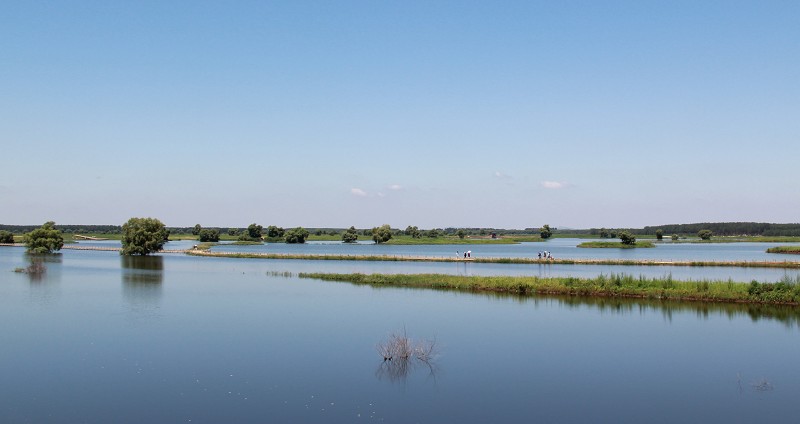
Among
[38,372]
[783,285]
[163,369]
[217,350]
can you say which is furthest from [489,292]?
[38,372]

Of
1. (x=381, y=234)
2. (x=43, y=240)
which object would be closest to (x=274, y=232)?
(x=381, y=234)

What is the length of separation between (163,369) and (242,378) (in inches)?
125

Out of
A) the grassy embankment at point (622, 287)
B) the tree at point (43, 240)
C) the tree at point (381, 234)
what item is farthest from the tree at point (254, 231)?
the grassy embankment at point (622, 287)

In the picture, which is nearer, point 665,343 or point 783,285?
point 665,343

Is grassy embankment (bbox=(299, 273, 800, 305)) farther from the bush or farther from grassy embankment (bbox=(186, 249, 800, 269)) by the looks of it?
the bush

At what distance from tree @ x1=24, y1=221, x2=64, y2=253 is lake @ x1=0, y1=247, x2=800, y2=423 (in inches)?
2750

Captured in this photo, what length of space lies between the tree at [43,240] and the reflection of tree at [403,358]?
3814 inches

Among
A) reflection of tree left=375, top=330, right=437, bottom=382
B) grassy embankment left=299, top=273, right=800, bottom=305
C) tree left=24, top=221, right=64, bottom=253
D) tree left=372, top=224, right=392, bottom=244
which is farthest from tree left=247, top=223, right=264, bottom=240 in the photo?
reflection of tree left=375, top=330, right=437, bottom=382

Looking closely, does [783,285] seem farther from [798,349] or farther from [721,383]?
[721,383]

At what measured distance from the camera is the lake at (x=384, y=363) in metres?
17.8

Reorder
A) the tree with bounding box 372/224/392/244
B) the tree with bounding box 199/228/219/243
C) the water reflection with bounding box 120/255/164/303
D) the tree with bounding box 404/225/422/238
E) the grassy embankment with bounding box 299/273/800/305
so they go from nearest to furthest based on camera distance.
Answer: the grassy embankment with bounding box 299/273/800/305
the water reflection with bounding box 120/255/164/303
the tree with bounding box 372/224/392/244
the tree with bounding box 199/228/219/243
the tree with bounding box 404/225/422/238

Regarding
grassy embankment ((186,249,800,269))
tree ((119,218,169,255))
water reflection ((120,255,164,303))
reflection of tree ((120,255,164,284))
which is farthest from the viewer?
tree ((119,218,169,255))

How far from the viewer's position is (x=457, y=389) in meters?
19.9

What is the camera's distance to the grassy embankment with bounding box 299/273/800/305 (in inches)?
1515
